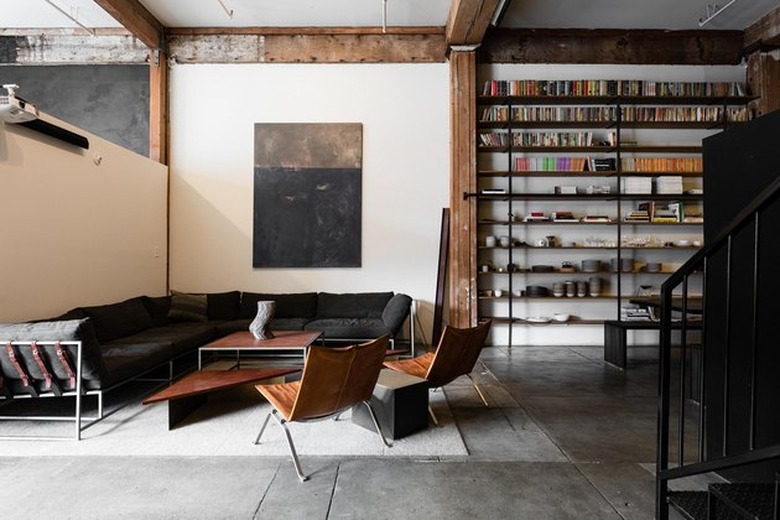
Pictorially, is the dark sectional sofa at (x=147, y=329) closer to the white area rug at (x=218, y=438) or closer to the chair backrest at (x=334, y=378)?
the white area rug at (x=218, y=438)

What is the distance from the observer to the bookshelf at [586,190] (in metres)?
5.46

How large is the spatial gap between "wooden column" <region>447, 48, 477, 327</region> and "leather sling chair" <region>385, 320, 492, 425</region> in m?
2.37

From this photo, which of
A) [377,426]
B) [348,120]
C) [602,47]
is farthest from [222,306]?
[602,47]

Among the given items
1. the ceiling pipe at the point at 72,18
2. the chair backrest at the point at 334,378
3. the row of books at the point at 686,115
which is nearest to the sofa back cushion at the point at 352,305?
the chair backrest at the point at 334,378

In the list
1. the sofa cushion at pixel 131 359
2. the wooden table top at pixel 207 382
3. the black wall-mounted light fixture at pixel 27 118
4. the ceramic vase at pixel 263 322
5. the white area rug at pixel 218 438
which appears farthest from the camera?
the ceramic vase at pixel 263 322

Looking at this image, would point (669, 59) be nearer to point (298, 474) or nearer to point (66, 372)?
point (298, 474)

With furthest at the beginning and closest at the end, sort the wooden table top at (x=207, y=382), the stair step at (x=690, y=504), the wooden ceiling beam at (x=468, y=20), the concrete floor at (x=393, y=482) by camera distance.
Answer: the wooden ceiling beam at (x=468, y=20) → the wooden table top at (x=207, y=382) → the concrete floor at (x=393, y=482) → the stair step at (x=690, y=504)

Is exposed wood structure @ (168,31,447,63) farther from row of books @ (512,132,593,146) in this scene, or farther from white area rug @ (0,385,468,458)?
white area rug @ (0,385,468,458)

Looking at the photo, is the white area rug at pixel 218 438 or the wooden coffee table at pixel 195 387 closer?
the white area rug at pixel 218 438

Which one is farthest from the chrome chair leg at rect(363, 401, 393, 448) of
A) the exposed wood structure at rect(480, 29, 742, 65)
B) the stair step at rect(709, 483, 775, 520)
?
the exposed wood structure at rect(480, 29, 742, 65)

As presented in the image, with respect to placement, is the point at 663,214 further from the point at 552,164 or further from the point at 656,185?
the point at 552,164

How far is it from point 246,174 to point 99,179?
1824mm

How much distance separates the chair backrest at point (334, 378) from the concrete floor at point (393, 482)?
1.17ft

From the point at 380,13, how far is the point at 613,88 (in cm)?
338
